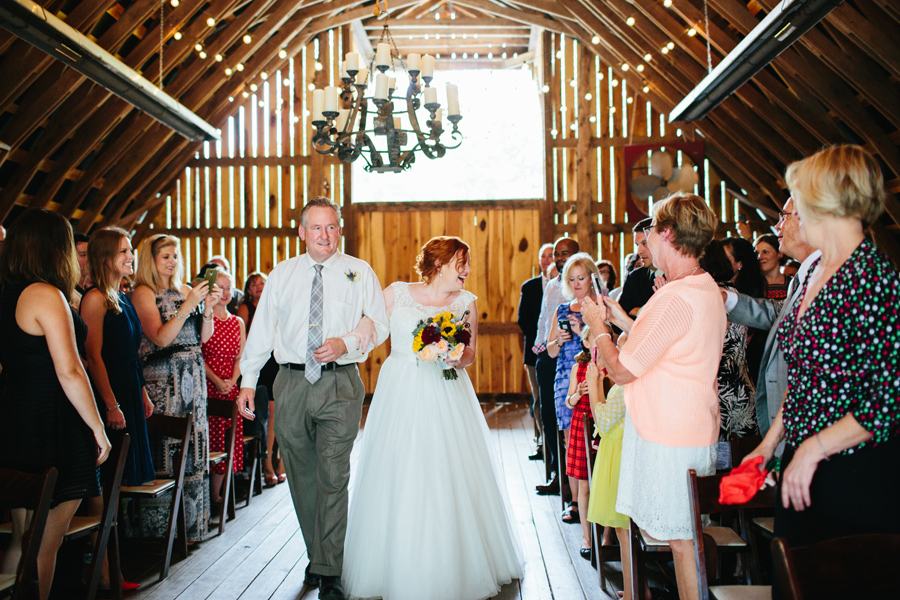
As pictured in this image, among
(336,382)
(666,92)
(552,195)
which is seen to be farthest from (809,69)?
(336,382)

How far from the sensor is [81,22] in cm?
545

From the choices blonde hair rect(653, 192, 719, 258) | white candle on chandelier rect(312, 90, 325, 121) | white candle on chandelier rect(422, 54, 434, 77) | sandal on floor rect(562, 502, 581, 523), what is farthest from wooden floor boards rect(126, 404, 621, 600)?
white candle on chandelier rect(422, 54, 434, 77)

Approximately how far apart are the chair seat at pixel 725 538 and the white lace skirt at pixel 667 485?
0.42 metres

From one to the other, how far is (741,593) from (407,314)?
6.28 ft

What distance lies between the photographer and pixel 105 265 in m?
3.26

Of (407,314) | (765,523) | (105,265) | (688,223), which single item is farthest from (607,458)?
(105,265)

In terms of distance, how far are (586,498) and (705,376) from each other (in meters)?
1.72

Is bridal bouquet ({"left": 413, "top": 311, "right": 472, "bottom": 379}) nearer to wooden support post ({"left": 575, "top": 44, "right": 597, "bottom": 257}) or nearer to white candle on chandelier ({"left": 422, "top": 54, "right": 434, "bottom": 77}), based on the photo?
white candle on chandelier ({"left": 422, "top": 54, "right": 434, "bottom": 77})

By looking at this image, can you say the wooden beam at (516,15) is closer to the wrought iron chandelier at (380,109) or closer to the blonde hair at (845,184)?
the wrought iron chandelier at (380,109)

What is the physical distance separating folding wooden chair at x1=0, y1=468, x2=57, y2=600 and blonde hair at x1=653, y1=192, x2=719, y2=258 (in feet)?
6.49

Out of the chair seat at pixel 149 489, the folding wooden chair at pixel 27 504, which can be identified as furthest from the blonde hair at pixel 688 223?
the chair seat at pixel 149 489

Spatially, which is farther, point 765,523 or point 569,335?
point 569,335

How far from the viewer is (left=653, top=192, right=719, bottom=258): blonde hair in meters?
2.21

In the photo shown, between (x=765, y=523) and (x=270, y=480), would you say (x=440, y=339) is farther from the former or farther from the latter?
(x=270, y=480)
